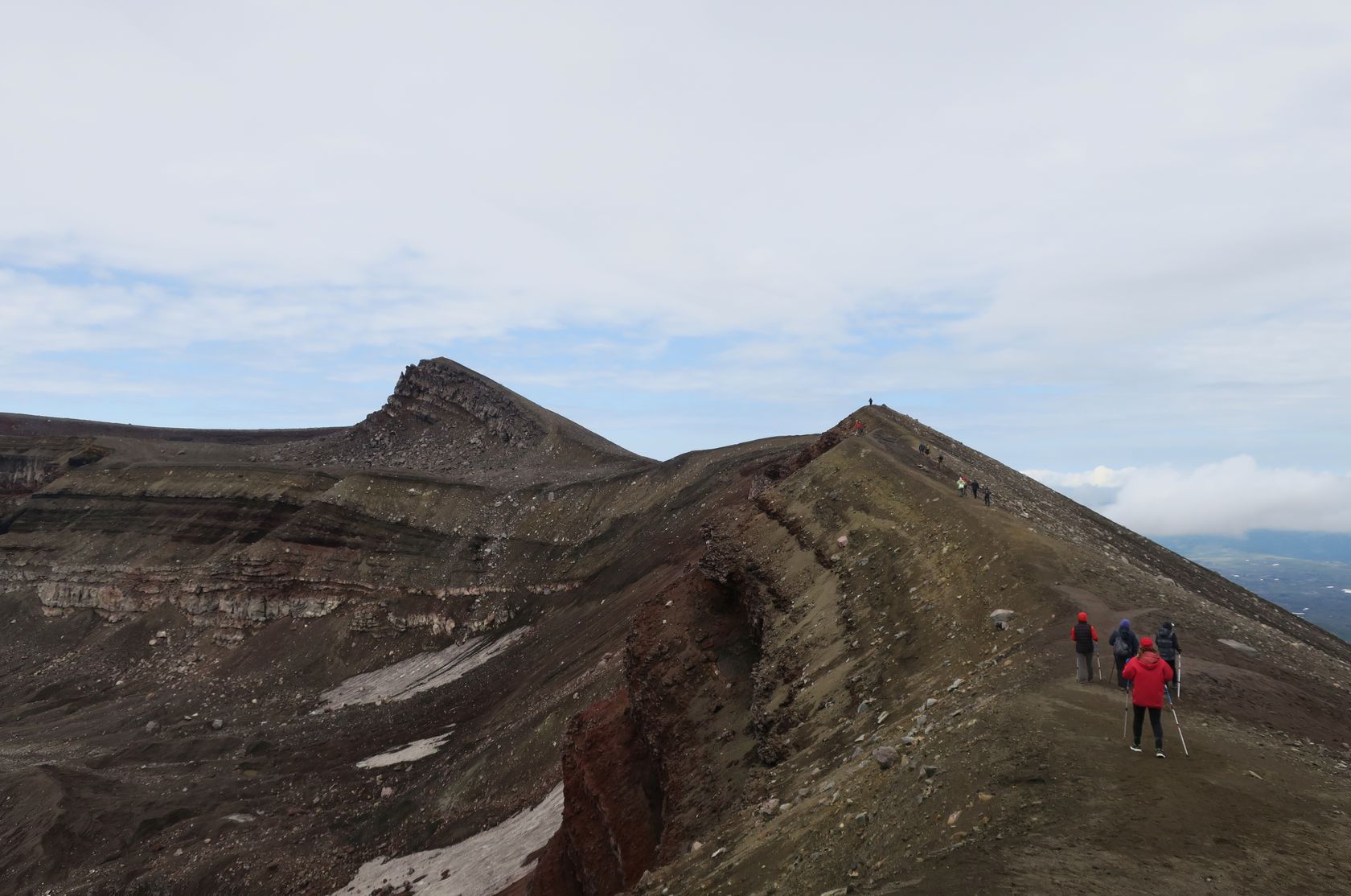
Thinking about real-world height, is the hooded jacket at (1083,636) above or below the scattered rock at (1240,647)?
above

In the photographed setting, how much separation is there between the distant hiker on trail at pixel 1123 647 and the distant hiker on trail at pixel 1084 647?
0.28 m

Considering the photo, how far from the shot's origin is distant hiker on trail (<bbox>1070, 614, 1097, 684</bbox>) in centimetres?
1049

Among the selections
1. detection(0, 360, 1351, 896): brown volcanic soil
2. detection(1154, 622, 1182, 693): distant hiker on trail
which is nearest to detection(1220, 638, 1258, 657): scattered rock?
detection(0, 360, 1351, 896): brown volcanic soil

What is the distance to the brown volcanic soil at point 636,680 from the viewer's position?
8438 millimetres

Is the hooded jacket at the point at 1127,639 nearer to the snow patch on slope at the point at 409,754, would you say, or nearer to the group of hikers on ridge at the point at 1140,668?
the group of hikers on ridge at the point at 1140,668

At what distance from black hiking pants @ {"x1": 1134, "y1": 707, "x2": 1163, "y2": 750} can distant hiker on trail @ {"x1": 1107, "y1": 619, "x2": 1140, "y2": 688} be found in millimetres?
1683

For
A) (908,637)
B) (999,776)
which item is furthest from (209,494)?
(999,776)

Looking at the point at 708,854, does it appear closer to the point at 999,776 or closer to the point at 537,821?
the point at 999,776

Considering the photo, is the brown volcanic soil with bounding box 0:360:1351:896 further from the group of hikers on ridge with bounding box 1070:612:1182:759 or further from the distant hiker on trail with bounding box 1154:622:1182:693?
the distant hiker on trail with bounding box 1154:622:1182:693

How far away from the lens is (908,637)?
14.9 metres

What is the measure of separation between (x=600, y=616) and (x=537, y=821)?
16.6 meters

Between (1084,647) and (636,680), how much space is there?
13717mm

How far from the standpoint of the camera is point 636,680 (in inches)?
864

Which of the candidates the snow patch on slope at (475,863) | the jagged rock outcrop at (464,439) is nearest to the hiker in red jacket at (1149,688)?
the snow patch on slope at (475,863)
